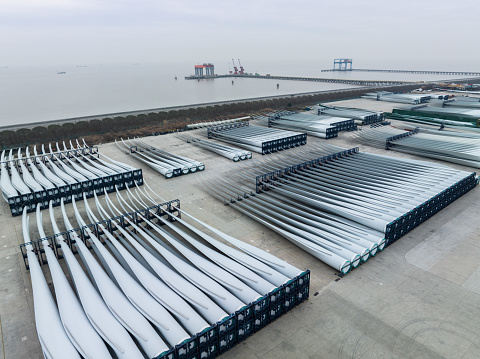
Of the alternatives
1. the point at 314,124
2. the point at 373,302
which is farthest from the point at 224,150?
the point at 373,302

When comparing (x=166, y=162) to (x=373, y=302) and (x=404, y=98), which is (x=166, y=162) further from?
(x=404, y=98)

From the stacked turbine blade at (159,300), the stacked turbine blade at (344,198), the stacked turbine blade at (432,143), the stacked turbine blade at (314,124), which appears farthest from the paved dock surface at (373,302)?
the stacked turbine blade at (314,124)

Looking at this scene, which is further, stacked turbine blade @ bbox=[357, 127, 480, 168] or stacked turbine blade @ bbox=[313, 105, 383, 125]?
stacked turbine blade @ bbox=[313, 105, 383, 125]

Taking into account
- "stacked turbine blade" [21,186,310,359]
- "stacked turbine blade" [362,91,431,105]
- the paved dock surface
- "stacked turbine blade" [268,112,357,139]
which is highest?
"stacked turbine blade" [362,91,431,105]

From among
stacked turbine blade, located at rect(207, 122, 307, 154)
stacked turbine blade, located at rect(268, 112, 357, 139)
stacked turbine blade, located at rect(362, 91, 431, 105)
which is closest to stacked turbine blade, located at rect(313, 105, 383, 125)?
stacked turbine blade, located at rect(268, 112, 357, 139)

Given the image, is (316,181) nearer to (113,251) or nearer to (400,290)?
(400,290)

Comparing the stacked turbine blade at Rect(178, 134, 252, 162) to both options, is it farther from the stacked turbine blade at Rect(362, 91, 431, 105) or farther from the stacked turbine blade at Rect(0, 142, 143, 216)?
the stacked turbine blade at Rect(362, 91, 431, 105)
